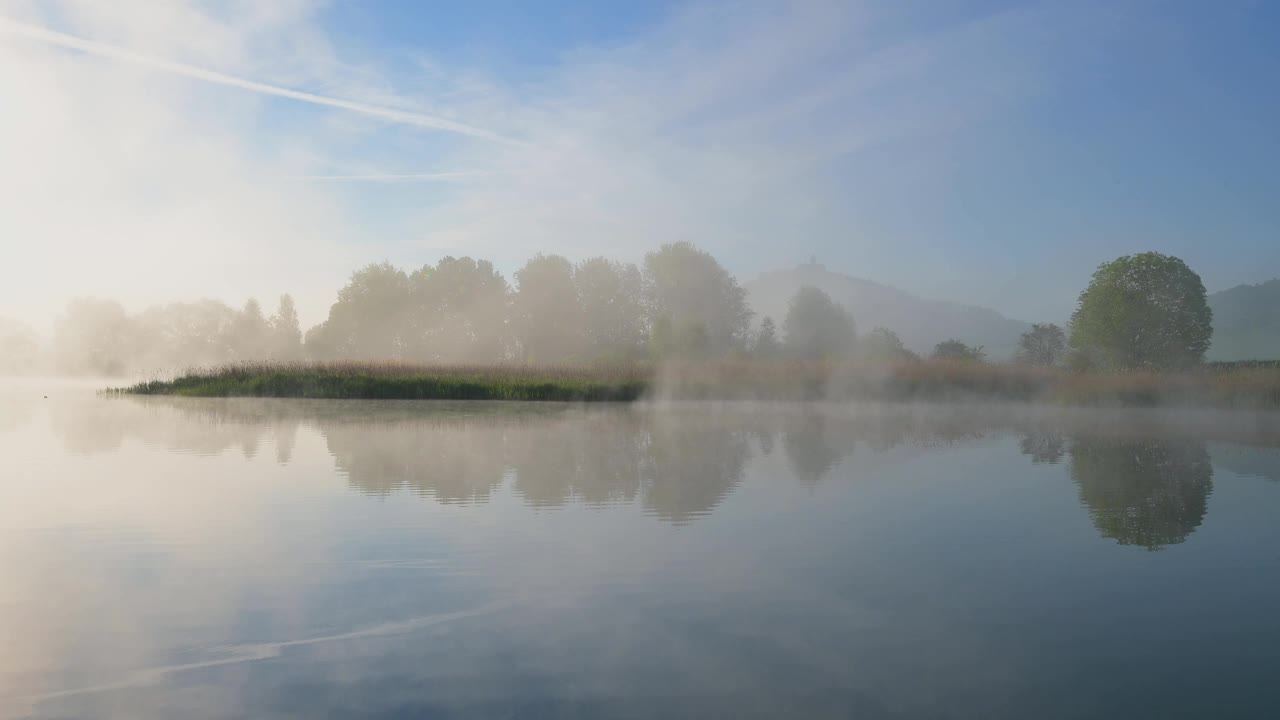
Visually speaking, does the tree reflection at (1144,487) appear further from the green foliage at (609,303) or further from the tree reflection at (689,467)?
the green foliage at (609,303)

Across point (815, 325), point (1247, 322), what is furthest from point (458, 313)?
point (1247, 322)

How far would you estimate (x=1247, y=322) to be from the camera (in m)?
103

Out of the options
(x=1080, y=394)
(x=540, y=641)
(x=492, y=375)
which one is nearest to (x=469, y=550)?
(x=540, y=641)

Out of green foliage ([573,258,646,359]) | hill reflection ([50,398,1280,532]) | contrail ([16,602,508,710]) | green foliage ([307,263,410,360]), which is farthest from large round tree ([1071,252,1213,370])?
green foliage ([307,263,410,360])

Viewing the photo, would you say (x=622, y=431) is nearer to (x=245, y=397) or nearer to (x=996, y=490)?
(x=996, y=490)

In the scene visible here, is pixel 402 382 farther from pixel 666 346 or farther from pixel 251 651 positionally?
pixel 251 651

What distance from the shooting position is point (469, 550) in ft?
15.9

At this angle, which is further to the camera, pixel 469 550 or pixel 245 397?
pixel 245 397

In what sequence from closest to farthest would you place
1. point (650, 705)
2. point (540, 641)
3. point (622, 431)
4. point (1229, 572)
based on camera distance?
point (650, 705)
point (540, 641)
point (1229, 572)
point (622, 431)

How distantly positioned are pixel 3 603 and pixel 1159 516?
740 cm

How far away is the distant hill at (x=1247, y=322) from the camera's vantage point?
96.1m

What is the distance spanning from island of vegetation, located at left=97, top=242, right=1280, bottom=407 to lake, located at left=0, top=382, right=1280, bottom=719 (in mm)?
15307

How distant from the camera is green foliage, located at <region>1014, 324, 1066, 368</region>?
55.1m

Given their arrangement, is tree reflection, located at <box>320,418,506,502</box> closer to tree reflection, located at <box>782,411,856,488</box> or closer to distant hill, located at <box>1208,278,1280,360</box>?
tree reflection, located at <box>782,411,856,488</box>
